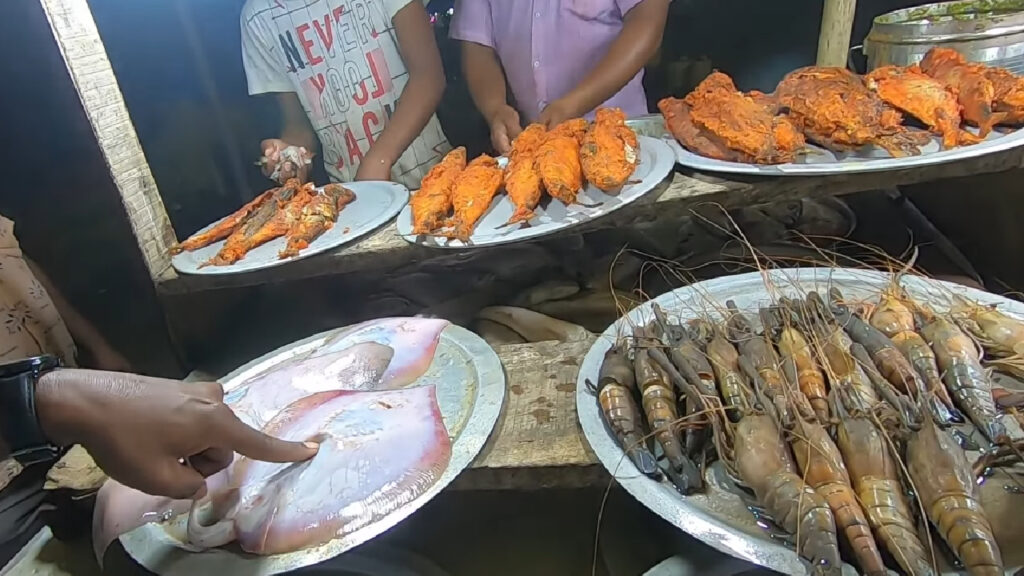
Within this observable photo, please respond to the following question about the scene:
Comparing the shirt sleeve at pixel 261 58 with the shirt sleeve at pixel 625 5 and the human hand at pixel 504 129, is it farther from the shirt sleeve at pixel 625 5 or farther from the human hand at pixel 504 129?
the shirt sleeve at pixel 625 5

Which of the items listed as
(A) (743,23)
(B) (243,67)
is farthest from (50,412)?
(A) (743,23)

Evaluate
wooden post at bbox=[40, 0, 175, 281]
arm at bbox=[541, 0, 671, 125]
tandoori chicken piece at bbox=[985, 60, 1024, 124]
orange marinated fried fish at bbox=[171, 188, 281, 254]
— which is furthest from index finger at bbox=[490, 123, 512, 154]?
tandoori chicken piece at bbox=[985, 60, 1024, 124]

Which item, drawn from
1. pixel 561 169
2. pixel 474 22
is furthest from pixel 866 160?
pixel 474 22

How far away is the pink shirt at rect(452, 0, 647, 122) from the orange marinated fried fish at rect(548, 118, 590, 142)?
2.73 feet

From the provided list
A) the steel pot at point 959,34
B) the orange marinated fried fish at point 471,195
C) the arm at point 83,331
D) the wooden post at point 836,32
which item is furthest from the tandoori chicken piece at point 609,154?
the arm at point 83,331

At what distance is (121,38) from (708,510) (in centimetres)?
272

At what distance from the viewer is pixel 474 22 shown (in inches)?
132

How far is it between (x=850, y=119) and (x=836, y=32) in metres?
1.37

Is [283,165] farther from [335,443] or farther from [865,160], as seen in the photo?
[865,160]

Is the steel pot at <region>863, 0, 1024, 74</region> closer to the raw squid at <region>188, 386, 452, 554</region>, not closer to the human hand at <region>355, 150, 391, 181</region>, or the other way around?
the human hand at <region>355, 150, 391, 181</region>

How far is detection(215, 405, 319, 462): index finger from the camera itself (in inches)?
49.5

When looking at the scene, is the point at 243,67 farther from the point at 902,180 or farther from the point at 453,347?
the point at 902,180

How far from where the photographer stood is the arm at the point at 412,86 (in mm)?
3039

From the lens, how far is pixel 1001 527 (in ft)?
3.78
